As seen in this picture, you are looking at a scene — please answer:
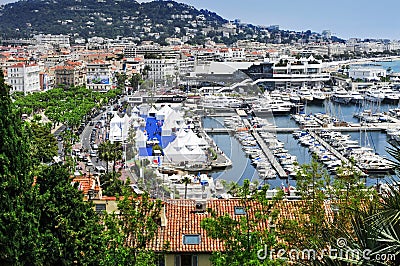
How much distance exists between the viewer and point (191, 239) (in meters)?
7.36

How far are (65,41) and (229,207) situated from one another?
102249 millimetres

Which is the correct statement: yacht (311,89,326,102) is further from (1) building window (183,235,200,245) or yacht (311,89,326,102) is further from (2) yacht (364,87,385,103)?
(1) building window (183,235,200,245)

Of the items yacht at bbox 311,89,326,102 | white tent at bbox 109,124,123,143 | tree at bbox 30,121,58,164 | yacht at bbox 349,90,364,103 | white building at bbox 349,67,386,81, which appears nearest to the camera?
tree at bbox 30,121,58,164

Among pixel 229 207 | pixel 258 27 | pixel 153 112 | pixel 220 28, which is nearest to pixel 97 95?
pixel 153 112

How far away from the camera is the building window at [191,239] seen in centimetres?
729

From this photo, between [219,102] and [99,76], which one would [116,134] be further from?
[99,76]

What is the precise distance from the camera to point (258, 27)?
16650 centimetres

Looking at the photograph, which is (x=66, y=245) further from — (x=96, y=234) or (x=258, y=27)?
(x=258, y=27)

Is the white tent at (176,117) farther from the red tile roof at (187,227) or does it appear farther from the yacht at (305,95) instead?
the yacht at (305,95)

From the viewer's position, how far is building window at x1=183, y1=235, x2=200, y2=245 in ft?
23.9

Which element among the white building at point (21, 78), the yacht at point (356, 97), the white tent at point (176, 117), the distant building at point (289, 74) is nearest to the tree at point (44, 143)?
the white tent at point (176, 117)

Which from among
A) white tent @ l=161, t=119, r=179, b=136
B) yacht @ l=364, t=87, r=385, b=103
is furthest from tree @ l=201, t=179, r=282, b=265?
yacht @ l=364, t=87, r=385, b=103

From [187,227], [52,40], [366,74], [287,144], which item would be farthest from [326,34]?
[187,227]

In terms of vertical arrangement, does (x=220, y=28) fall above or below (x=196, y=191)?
above
